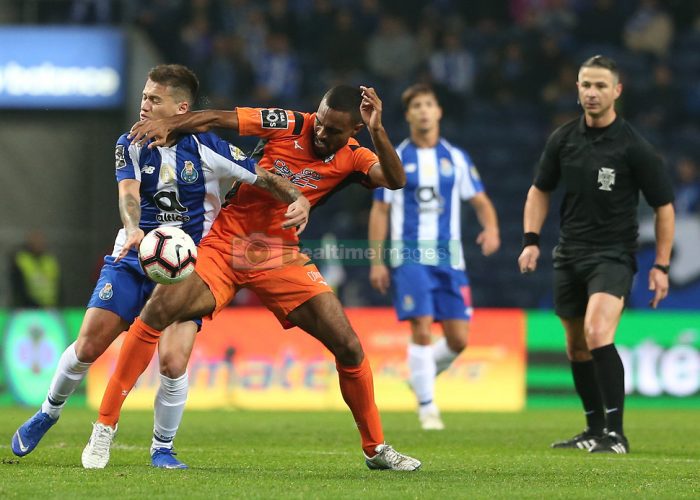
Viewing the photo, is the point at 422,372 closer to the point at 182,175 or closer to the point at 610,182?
the point at 610,182

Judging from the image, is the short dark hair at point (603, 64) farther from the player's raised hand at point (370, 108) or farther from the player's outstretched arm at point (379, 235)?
the player's outstretched arm at point (379, 235)

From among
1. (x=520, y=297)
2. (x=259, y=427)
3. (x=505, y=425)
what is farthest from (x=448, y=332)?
(x=520, y=297)

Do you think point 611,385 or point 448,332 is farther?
point 448,332

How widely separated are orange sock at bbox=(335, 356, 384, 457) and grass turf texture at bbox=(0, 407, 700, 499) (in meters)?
0.18

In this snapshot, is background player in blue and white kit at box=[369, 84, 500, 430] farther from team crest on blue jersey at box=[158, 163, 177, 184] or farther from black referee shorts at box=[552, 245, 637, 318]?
team crest on blue jersey at box=[158, 163, 177, 184]

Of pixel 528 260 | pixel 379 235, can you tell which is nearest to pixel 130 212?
pixel 528 260

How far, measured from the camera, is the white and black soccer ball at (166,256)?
19.7 feet

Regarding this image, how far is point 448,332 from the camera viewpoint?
400 inches

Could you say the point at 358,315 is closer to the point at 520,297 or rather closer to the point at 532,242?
the point at 520,297

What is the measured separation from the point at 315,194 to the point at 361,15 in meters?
11.6

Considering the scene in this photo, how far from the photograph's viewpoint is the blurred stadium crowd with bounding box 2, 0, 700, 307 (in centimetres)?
1714

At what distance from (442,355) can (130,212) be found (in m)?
4.72

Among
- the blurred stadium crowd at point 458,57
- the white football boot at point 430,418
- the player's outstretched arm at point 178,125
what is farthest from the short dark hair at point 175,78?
the blurred stadium crowd at point 458,57

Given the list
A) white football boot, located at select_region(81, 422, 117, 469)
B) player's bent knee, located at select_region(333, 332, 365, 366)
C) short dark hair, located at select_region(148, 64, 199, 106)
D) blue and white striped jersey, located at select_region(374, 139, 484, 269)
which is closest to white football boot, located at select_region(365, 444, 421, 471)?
player's bent knee, located at select_region(333, 332, 365, 366)
